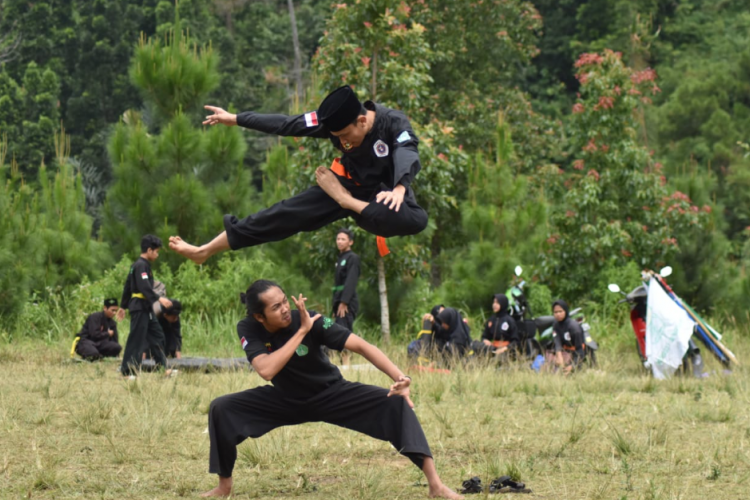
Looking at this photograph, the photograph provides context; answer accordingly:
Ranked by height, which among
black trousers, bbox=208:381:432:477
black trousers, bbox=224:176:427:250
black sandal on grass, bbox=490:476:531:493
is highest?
black trousers, bbox=224:176:427:250

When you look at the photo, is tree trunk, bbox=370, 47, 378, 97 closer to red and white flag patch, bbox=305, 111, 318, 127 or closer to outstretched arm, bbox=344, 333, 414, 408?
red and white flag patch, bbox=305, 111, 318, 127

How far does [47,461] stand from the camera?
712cm

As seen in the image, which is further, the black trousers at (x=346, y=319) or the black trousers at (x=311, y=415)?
the black trousers at (x=346, y=319)

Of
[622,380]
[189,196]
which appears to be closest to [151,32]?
[189,196]

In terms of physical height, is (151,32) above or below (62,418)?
above

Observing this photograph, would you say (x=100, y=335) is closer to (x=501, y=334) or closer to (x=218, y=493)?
(x=501, y=334)

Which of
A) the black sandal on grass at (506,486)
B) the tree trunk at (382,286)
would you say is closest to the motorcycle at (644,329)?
the tree trunk at (382,286)

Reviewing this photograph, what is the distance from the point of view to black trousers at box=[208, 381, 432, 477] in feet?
20.4

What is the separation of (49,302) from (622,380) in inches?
388

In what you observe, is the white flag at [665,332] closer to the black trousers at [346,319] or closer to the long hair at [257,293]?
the black trousers at [346,319]

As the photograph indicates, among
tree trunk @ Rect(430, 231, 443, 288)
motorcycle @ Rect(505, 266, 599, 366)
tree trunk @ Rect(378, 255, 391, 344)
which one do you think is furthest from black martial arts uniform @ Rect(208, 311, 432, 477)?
tree trunk @ Rect(430, 231, 443, 288)

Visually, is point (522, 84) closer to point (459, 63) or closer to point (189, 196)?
point (459, 63)

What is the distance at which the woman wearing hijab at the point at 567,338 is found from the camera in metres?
12.4

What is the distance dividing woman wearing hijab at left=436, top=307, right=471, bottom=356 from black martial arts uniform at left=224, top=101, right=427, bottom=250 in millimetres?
5944
